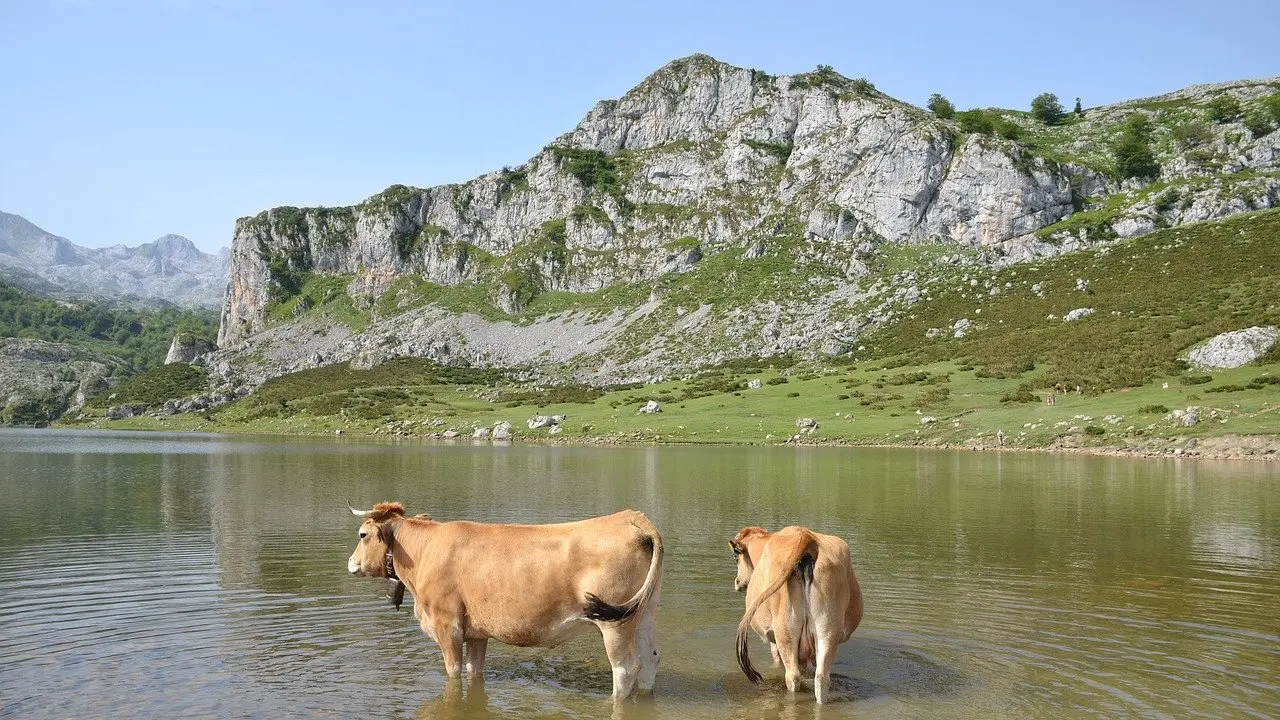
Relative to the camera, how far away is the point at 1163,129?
184250 millimetres

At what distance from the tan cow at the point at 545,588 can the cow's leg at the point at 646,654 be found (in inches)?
0.5

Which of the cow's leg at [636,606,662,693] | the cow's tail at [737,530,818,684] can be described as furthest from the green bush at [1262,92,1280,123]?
the cow's leg at [636,606,662,693]

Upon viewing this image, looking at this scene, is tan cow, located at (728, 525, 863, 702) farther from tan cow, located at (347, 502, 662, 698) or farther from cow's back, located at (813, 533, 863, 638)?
tan cow, located at (347, 502, 662, 698)

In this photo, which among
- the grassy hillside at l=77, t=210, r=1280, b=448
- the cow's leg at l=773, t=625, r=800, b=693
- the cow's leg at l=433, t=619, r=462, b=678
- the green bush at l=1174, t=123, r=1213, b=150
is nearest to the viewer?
the cow's leg at l=773, t=625, r=800, b=693

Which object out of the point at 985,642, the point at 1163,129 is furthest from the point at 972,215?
the point at 985,642

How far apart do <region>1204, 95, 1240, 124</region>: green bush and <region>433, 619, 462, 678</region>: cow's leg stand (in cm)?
21305

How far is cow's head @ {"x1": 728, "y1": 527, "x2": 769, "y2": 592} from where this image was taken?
42.4 feet

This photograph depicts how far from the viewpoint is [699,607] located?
16562 millimetres

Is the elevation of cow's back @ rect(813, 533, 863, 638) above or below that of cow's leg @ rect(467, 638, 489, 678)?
above

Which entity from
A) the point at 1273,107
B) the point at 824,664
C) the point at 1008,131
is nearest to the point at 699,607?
the point at 824,664

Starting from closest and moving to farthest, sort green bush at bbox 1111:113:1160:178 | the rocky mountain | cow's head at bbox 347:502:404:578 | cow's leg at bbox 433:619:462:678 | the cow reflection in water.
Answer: the cow reflection in water → cow's leg at bbox 433:619:462:678 → cow's head at bbox 347:502:404:578 → the rocky mountain → green bush at bbox 1111:113:1160:178

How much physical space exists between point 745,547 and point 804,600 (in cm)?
207

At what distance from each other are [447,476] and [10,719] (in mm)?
35417

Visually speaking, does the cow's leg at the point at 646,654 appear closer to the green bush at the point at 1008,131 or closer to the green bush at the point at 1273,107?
the green bush at the point at 1273,107
